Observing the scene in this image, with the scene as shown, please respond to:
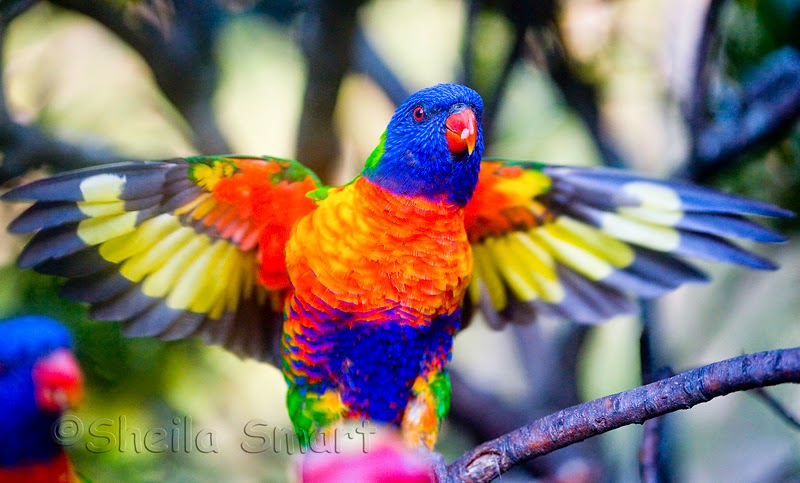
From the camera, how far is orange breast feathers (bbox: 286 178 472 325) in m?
1.76

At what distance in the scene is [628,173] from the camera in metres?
2.13

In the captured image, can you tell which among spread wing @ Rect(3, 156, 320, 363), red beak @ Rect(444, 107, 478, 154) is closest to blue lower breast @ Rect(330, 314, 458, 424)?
spread wing @ Rect(3, 156, 320, 363)

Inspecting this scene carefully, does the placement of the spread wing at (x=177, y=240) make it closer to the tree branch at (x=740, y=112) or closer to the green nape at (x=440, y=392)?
→ the green nape at (x=440, y=392)

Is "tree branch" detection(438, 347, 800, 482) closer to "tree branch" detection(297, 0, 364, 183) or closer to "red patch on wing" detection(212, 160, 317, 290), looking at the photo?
"red patch on wing" detection(212, 160, 317, 290)

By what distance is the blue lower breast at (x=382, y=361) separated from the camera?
1.83m

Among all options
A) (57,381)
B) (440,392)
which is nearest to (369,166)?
(440,392)

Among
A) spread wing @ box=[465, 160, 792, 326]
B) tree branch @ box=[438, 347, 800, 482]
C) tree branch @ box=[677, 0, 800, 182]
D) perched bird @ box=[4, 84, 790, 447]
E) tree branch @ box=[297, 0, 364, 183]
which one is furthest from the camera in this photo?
tree branch @ box=[677, 0, 800, 182]

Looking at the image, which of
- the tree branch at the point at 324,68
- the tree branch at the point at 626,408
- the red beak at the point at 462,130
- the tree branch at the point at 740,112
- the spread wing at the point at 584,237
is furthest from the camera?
the tree branch at the point at 740,112

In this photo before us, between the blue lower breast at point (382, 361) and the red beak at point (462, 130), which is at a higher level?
the red beak at point (462, 130)

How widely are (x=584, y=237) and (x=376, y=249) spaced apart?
2.48ft

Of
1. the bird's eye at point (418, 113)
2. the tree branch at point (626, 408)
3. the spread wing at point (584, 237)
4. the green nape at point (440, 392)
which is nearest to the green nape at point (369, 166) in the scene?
the bird's eye at point (418, 113)

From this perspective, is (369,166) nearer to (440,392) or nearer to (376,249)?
(376,249)

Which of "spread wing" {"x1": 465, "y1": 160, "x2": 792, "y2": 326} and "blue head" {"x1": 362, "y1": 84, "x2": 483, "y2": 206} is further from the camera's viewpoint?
"spread wing" {"x1": 465, "y1": 160, "x2": 792, "y2": 326}

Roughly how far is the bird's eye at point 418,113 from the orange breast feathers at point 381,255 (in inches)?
7.6
